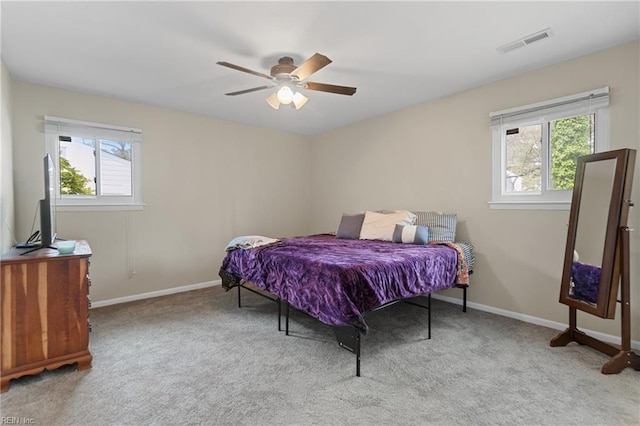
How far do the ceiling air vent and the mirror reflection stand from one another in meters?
1.07

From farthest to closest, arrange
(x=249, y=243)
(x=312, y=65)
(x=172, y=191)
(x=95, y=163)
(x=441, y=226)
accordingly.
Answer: (x=172, y=191)
(x=95, y=163)
(x=441, y=226)
(x=249, y=243)
(x=312, y=65)

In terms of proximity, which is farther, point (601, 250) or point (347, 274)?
point (601, 250)

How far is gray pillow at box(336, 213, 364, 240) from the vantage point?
3.87 metres

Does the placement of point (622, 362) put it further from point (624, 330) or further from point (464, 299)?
point (464, 299)

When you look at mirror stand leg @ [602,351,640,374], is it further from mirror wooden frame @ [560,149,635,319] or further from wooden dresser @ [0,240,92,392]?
wooden dresser @ [0,240,92,392]

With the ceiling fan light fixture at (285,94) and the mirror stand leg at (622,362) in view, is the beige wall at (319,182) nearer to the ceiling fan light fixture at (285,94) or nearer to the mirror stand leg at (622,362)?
the mirror stand leg at (622,362)

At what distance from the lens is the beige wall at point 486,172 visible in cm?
249

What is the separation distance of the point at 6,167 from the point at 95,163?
92cm

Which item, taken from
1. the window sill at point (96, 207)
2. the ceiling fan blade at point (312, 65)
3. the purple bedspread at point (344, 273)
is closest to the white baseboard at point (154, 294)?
the window sill at point (96, 207)

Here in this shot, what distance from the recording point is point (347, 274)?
203cm

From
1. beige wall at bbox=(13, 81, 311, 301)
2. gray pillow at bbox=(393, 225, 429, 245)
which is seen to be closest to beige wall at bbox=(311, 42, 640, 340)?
gray pillow at bbox=(393, 225, 429, 245)

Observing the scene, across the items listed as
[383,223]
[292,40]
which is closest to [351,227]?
[383,223]

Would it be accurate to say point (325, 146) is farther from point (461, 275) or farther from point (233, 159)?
point (461, 275)

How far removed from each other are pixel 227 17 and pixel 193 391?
2.46 m
